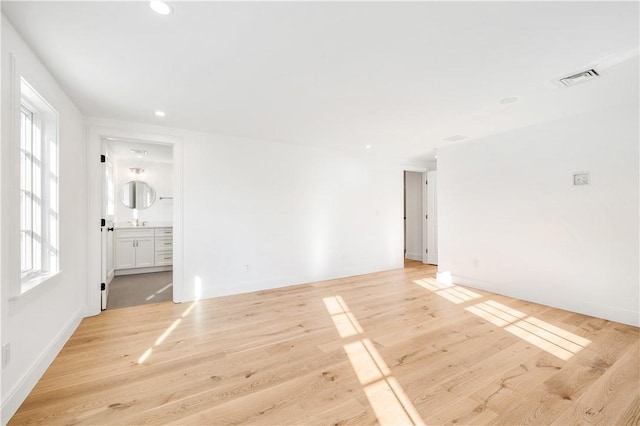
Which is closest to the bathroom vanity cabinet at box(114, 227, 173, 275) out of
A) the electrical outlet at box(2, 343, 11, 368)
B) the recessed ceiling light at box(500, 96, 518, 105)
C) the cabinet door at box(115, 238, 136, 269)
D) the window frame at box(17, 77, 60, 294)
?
the cabinet door at box(115, 238, 136, 269)

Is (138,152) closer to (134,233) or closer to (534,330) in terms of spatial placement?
(134,233)

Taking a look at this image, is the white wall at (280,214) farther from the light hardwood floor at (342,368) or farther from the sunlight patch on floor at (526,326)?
the sunlight patch on floor at (526,326)

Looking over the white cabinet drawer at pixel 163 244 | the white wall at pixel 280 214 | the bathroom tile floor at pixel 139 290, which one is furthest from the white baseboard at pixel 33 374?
the white cabinet drawer at pixel 163 244

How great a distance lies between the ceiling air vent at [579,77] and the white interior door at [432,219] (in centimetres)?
377

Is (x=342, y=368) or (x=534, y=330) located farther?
(x=534, y=330)

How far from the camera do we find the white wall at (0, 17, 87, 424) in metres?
1.67

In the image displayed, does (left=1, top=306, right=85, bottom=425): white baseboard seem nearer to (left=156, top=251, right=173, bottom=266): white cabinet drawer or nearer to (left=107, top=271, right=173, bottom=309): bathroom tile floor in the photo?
(left=107, top=271, right=173, bottom=309): bathroom tile floor

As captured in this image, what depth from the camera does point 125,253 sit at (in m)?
5.61

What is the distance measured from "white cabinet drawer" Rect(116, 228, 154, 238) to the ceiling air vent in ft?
22.2

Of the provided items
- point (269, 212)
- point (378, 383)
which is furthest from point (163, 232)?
point (378, 383)

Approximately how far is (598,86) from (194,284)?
503cm

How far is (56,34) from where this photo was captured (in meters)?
1.82

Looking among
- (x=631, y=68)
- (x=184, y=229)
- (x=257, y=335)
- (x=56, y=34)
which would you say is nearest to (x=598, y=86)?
(x=631, y=68)

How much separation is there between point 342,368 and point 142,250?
17.1 ft
